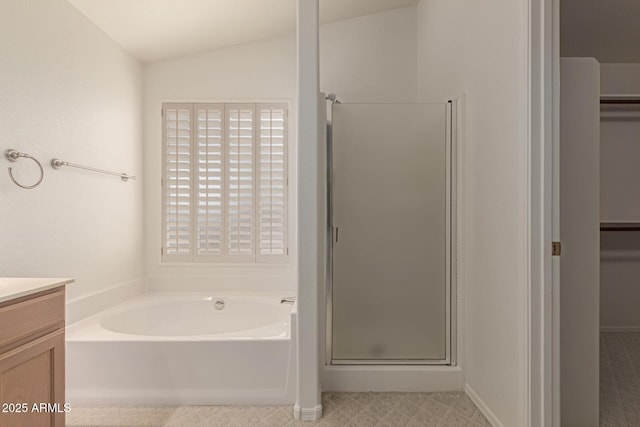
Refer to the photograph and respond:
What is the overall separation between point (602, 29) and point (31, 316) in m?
3.97

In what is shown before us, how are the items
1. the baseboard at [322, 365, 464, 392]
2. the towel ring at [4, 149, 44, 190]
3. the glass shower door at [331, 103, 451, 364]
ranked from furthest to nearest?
the glass shower door at [331, 103, 451, 364] < the baseboard at [322, 365, 464, 392] < the towel ring at [4, 149, 44, 190]

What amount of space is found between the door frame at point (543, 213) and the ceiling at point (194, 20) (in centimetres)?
181

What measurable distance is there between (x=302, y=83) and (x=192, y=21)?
1307 mm

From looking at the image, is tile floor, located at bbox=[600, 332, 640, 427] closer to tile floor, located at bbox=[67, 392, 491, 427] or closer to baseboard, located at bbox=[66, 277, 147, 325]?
tile floor, located at bbox=[67, 392, 491, 427]

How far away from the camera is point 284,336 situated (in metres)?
2.24

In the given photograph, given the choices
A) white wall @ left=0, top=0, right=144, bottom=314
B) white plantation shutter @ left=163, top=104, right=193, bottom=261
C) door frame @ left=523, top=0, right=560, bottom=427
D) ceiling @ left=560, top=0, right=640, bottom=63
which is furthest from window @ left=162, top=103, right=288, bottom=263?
ceiling @ left=560, top=0, right=640, bottom=63

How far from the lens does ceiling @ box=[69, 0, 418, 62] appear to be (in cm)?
256

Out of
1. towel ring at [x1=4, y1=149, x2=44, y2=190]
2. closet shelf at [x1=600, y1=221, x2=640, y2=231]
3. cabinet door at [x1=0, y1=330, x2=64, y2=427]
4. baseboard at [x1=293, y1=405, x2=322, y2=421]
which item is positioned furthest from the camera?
closet shelf at [x1=600, y1=221, x2=640, y2=231]

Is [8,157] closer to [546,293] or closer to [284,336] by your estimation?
[284,336]

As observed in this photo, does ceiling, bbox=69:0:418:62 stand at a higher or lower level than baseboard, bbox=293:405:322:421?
higher

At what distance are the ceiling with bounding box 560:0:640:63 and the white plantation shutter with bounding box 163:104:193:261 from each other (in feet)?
9.77

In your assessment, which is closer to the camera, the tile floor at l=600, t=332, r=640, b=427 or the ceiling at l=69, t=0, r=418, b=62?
the tile floor at l=600, t=332, r=640, b=427

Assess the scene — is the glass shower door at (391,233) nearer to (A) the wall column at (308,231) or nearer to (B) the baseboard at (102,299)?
(A) the wall column at (308,231)

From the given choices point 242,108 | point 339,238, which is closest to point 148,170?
point 242,108
